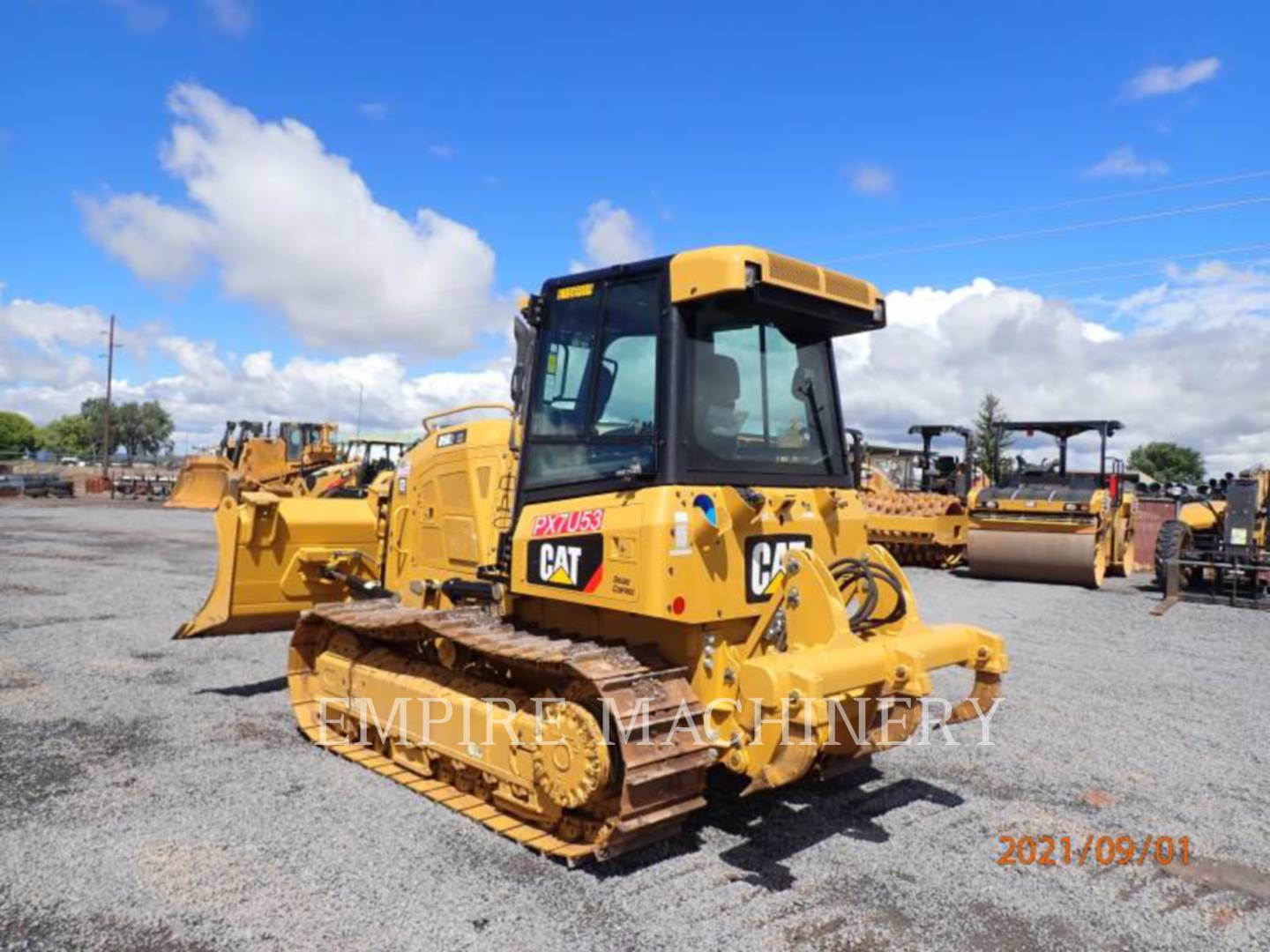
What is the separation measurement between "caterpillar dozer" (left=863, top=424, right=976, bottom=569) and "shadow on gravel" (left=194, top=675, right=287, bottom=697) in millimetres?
12705

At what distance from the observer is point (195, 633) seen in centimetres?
684

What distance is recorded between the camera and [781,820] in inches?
191

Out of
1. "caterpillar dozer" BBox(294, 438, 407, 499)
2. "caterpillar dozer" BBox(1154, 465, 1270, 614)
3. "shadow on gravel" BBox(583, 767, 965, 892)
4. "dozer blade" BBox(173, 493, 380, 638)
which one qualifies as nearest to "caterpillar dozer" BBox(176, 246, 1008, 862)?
"shadow on gravel" BBox(583, 767, 965, 892)

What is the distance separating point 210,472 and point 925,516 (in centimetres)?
2289

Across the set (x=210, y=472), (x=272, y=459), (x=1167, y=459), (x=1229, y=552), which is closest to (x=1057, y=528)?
(x=1229, y=552)

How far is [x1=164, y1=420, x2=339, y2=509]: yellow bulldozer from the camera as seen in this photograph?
26125 millimetres

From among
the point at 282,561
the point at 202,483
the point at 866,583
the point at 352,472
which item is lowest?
the point at 282,561

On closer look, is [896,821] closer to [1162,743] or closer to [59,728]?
[1162,743]

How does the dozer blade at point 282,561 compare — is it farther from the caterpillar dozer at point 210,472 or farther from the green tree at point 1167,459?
the green tree at point 1167,459

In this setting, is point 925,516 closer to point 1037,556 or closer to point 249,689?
point 1037,556

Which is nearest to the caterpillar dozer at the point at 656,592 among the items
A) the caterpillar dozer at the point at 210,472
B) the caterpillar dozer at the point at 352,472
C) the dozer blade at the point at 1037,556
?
the caterpillar dozer at the point at 352,472

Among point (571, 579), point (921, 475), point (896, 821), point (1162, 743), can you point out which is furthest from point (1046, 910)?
point (921, 475)

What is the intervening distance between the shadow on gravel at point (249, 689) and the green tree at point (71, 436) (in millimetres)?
113872

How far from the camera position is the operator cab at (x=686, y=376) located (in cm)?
433
